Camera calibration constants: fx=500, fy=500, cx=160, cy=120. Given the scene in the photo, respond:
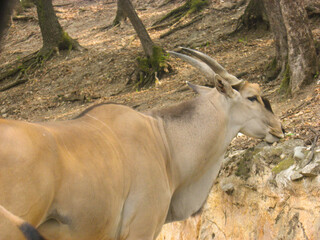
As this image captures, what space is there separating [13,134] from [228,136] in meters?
2.83

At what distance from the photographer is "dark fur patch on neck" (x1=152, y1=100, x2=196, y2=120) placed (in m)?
5.41

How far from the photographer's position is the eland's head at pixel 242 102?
5695 millimetres

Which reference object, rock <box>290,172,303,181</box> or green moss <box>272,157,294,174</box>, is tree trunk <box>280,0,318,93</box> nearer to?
green moss <box>272,157,294,174</box>

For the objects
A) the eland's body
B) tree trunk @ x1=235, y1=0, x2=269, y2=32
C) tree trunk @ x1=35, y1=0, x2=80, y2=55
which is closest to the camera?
the eland's body

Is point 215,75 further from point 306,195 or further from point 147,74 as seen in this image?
point 147,74

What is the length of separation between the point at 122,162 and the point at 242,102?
77.4 inches

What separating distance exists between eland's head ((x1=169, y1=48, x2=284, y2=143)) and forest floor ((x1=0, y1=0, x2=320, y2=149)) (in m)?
0.55

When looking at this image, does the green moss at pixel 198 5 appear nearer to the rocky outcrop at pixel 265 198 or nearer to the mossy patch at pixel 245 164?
the rocky outcrop at pixel 265 198

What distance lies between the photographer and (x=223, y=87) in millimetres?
5648

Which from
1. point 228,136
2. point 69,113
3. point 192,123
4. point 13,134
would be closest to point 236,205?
point 228,136

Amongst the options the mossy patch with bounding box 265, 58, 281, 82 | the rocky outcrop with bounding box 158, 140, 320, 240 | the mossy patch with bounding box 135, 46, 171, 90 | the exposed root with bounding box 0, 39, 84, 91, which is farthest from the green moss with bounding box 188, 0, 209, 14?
the rocky outcrop with bounding box 158, 140, 320, 240

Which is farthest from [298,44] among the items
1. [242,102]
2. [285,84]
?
[242,102]

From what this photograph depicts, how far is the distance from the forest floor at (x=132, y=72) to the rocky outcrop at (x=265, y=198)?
1.73ft

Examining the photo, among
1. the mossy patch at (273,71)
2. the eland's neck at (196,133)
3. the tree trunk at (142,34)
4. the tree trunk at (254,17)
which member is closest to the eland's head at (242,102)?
the eland's neck at (196,133)
